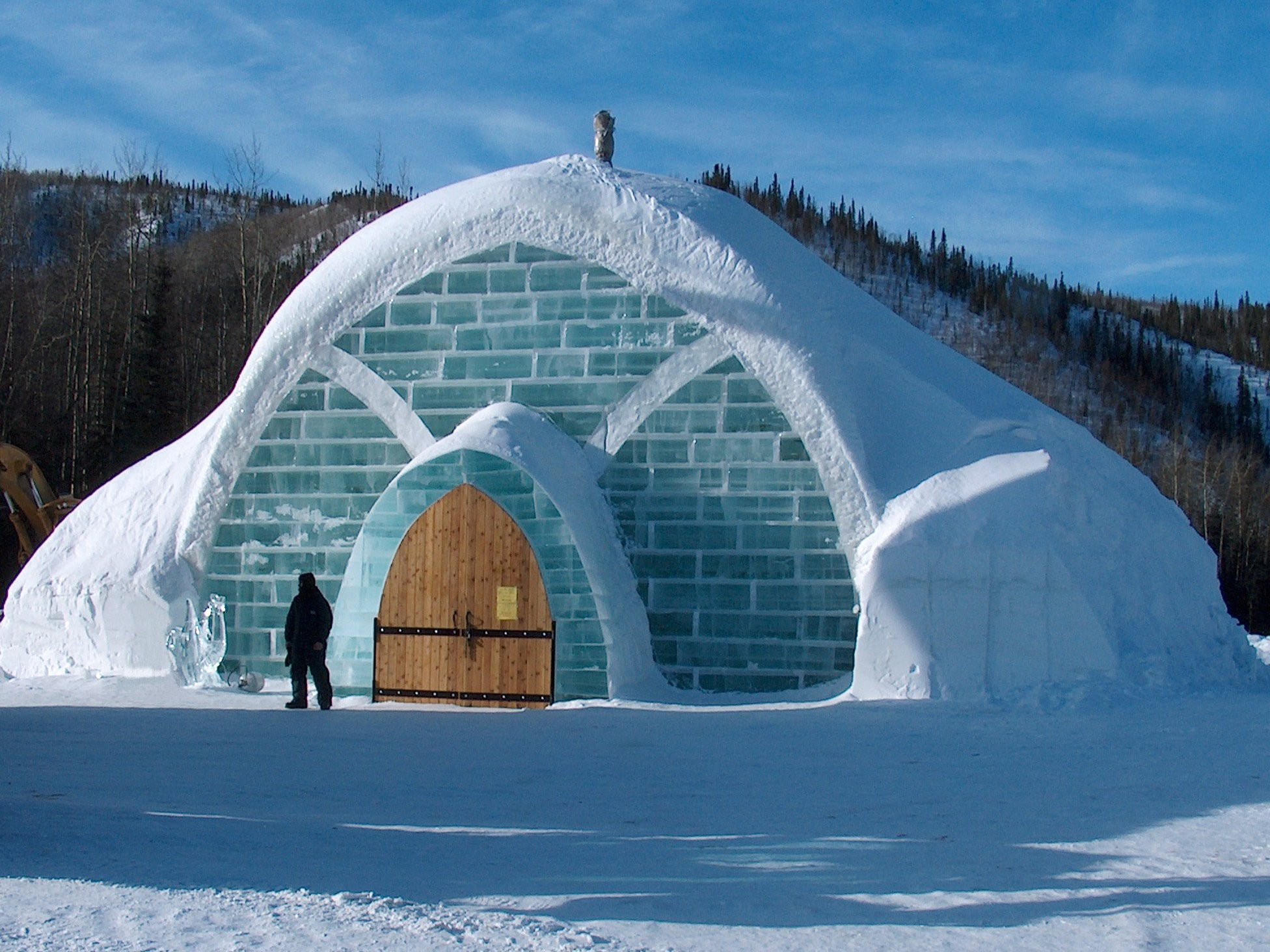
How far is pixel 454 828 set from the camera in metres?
6.25

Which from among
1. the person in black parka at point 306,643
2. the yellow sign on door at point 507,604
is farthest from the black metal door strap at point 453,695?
the person in black parka at point 306,643

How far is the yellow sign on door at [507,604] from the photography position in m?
12.1

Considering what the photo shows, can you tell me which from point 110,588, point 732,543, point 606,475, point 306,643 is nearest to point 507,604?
point 606,475

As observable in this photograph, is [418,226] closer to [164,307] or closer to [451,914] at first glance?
[451,914]

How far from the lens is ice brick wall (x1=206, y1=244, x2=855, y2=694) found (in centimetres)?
1238

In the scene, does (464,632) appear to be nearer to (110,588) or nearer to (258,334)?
(110,588)

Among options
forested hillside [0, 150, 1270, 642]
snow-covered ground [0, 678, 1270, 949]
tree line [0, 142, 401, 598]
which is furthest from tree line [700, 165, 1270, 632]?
snow-covered ground [0, 678, 1270, 949]

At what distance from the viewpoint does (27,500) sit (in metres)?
17.3

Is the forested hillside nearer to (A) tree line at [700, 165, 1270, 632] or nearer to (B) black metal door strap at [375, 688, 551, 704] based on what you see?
(A) tree line at [700, 165, 1270, 632]

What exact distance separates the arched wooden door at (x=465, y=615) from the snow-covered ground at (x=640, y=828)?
1.17 metres

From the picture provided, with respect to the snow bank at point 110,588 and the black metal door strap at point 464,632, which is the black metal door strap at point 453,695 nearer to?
the black metal door strap at point 464,632

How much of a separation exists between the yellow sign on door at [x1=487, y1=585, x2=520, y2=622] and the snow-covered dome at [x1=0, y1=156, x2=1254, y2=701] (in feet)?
1.43

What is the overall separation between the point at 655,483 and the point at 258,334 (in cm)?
2319

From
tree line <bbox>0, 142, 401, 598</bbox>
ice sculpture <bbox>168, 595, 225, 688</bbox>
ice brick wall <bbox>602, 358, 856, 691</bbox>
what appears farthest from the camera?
tree line <bbox>0, 142, 401, 598</bbox>
